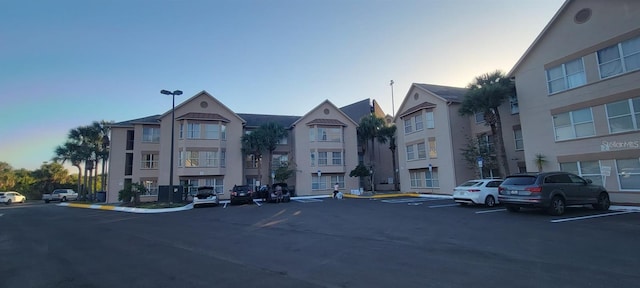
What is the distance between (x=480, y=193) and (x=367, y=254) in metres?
11.8

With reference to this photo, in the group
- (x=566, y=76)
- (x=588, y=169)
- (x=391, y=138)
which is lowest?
(x=588, y=169)

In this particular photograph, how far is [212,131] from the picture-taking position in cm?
3156

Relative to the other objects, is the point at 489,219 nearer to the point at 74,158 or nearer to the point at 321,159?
the point at 321,159

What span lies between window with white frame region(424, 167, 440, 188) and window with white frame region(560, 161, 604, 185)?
11024 millimetres

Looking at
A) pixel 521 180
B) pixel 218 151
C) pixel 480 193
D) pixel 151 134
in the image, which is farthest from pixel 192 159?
pixel 521 180

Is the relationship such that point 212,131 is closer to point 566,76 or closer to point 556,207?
point 556,207

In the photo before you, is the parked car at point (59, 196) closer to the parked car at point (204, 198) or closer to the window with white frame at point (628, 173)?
the parked car at point (204, 198)

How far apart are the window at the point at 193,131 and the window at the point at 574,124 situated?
29.4 m

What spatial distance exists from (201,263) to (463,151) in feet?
80.8

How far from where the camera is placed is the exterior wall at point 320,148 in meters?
33.4

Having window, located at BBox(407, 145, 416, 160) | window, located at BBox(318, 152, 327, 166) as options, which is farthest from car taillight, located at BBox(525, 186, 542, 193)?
window, located at BBox(318, 152, 327, 166)

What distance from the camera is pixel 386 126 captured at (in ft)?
117

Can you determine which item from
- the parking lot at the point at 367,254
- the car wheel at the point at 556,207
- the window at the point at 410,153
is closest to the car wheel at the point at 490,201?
the car wheel at the point at 556,207

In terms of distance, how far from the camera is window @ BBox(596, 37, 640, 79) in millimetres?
14641
